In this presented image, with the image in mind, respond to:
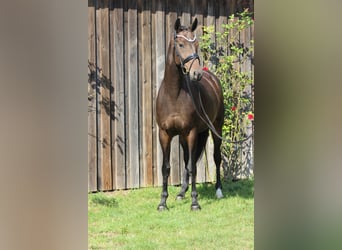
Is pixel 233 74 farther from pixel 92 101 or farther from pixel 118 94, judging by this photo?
pixel 92 101

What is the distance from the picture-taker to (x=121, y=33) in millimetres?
3119

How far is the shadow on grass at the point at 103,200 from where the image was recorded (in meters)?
2.87

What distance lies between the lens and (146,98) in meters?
3.20

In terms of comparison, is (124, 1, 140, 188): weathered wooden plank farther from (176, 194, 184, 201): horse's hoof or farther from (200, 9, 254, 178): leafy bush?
(200, 9, 254, 178): leafy bush

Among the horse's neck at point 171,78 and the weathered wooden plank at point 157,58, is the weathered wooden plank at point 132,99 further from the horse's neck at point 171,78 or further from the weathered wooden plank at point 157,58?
the horse's neck at point 171,78

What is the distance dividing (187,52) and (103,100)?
0.79m

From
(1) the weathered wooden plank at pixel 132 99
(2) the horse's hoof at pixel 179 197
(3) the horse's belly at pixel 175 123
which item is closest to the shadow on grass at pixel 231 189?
(2) the horse's hoof at pixel 179 197

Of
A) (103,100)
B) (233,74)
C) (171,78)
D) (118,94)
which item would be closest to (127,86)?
(118,94)

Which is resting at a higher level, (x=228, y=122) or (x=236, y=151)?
(x=228, y=122)

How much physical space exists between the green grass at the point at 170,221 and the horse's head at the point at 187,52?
0.82m

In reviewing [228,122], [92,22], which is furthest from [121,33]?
[228,122]
